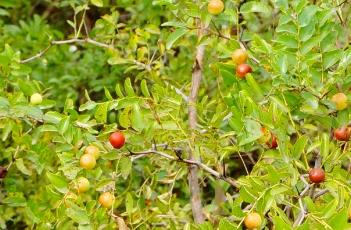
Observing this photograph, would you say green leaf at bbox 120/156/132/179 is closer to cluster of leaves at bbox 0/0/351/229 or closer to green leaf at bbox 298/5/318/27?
cluster of leaves at bbox 0/0/351/229

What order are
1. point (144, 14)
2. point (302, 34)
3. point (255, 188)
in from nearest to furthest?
point (255, 188)
point (302, 34)
point (144, 14)

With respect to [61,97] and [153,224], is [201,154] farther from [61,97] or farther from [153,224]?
[61,97]

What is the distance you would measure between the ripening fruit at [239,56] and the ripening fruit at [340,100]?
0.97 ft

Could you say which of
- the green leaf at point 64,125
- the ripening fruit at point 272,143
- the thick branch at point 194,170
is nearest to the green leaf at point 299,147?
the ripening fruit at point 272,143

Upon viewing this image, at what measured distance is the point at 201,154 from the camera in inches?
82.7

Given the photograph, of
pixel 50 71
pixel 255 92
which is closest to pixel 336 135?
pixel 255 92

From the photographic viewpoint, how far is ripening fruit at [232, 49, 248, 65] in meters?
2.01

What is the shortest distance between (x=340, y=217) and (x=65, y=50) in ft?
8.72

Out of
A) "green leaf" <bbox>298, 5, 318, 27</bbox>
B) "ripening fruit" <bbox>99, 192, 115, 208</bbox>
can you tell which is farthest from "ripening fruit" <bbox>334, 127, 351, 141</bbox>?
"ripening fruit" <bbox>99, 192, 115, 208</bbox>

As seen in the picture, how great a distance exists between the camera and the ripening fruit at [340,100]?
1835mm

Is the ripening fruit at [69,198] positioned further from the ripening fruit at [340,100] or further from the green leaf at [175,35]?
the ripening fruit at [340,100]

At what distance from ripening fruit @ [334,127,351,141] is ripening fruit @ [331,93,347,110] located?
6cm

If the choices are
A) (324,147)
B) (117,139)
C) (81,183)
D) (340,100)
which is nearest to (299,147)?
(324,147)

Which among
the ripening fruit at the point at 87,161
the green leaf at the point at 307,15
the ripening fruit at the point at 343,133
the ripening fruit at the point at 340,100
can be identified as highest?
the green leaf at the point at 307,15
